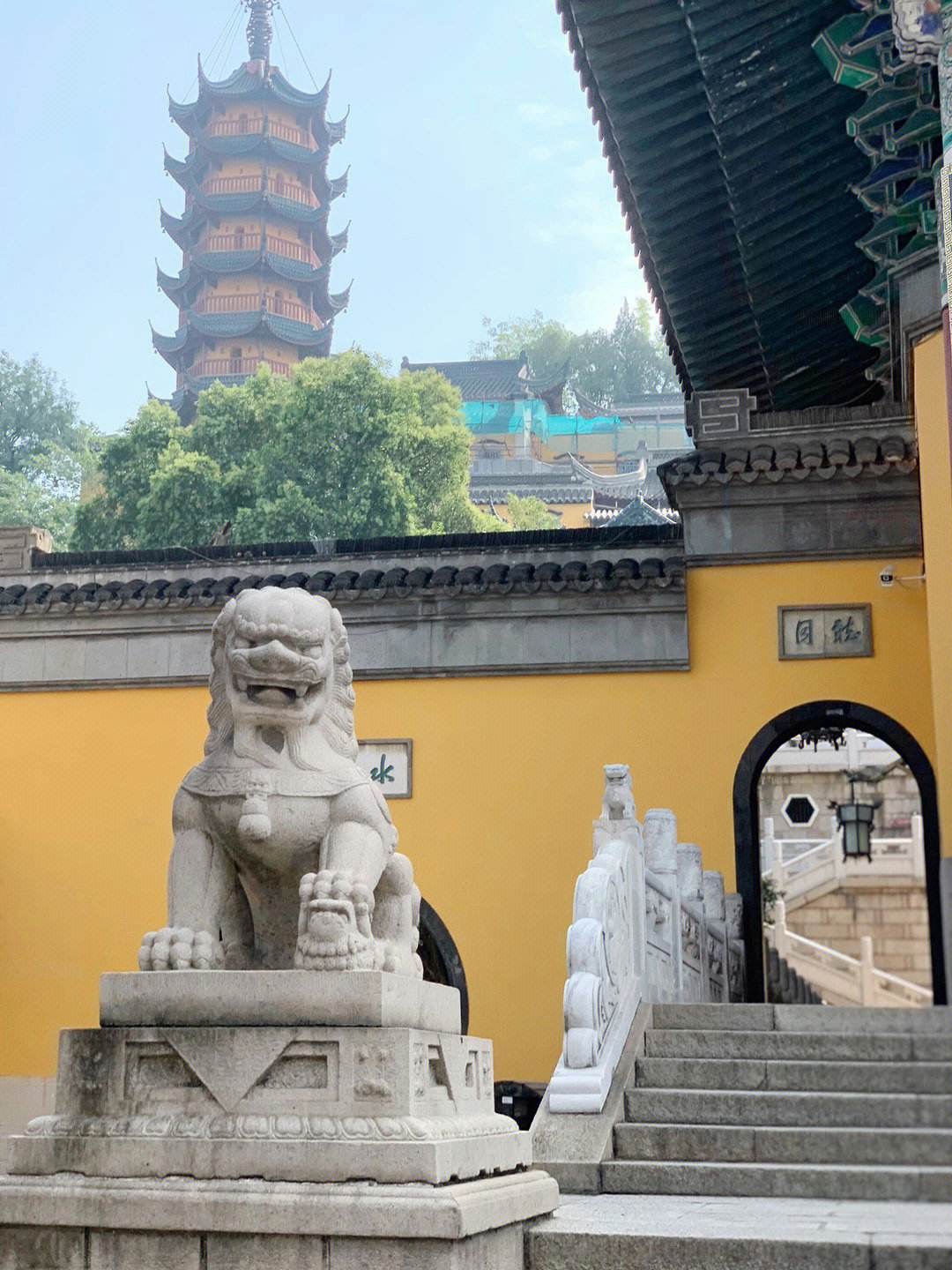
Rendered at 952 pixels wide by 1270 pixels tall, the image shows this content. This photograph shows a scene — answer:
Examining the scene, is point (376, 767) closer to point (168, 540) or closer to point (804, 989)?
point (804, 989)

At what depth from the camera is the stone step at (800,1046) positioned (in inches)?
269

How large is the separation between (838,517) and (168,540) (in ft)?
54.4

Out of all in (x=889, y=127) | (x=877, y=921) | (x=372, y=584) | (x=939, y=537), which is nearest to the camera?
(x=939, y=537)

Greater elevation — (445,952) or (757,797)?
(757,797)

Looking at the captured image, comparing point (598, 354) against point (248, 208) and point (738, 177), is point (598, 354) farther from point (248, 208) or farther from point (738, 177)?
point (738, 177)

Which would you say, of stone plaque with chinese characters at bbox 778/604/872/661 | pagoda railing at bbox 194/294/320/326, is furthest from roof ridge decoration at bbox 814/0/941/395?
pagoda railing at bbox 194/294/320/326

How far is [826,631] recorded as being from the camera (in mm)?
11969

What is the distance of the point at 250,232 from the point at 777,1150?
141ft

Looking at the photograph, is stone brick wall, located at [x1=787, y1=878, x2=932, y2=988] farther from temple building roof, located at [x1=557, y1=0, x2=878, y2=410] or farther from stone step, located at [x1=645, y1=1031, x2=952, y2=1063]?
stone step, located at [x1=645, y1=1031, x2=952, y2=1063]

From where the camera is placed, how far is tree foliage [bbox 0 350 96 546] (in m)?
36.3

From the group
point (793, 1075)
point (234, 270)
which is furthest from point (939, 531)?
point (234, 270)

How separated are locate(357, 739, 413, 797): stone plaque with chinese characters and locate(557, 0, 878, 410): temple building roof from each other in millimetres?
4504

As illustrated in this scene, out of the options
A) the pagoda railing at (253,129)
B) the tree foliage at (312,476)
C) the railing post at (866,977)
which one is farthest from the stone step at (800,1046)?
the pagoda railing at (253,129)

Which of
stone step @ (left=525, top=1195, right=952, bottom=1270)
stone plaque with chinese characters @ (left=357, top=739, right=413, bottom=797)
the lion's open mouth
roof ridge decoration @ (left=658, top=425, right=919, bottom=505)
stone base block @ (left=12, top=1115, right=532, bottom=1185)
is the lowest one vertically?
stone step @ (left=525, top=1195, right=952, bottom=1270)
